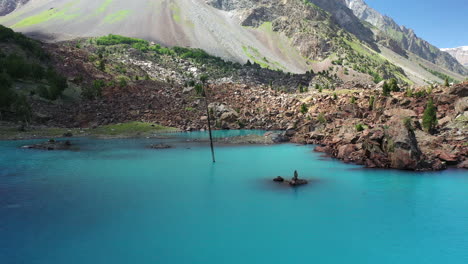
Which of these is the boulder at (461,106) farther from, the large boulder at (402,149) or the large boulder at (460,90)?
the large boulder at (402,149)

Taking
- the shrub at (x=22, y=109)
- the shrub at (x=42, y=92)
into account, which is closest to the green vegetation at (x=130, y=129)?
the shrub at (x=22, y=109)

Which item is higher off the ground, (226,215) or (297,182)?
(297,182)

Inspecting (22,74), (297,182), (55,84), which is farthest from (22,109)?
(297,182)

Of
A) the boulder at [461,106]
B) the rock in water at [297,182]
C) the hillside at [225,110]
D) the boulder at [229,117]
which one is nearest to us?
the rock in water at [297,182]

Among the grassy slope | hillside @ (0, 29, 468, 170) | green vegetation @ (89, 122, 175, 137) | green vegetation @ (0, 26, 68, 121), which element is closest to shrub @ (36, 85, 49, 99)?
green vegetation @ (0, 26, 68, 121)

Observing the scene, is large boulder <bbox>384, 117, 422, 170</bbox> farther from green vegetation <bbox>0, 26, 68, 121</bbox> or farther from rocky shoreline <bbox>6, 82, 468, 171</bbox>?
green vegetation <bbox>0, 26, 68, 121</bbox>

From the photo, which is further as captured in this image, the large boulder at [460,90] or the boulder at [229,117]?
the boulder at [229,117]

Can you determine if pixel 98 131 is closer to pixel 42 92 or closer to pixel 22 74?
pixel 42 92

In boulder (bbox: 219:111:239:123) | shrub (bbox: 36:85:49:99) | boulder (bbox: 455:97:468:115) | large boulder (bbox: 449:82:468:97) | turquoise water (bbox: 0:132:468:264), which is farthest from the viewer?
boulder (bbox: 219:111:239:123)

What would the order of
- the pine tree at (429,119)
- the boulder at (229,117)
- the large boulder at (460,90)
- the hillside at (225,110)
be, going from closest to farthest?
the hillside at (225,110), the pine tree at (429,119), the large boulder at (460,90), the boulder at (229,117)
